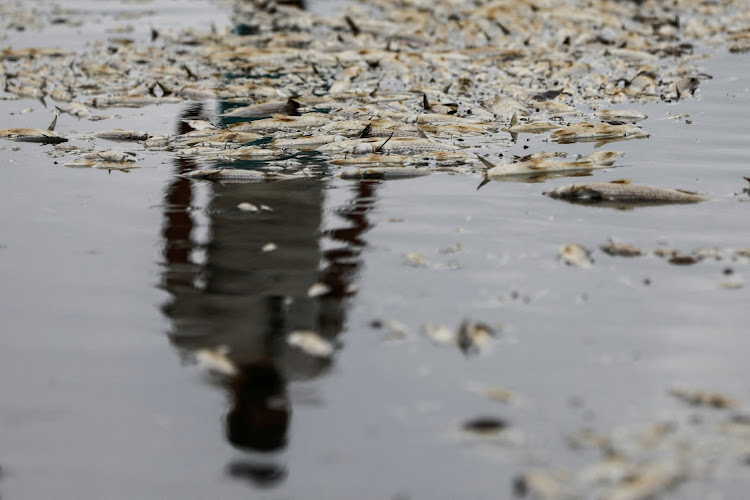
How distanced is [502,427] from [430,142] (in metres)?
3.04

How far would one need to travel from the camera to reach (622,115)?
18.8 feet

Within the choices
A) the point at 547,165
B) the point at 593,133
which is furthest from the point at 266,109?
the point at 547,165

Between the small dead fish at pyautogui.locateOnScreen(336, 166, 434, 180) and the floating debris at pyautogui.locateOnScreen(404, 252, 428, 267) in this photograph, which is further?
the small dead fish at pyautogui.locateOnScreen(336, 166, 434, 180)

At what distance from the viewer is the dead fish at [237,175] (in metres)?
4.32

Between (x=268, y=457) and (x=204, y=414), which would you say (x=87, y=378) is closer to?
(x=204, y=414)

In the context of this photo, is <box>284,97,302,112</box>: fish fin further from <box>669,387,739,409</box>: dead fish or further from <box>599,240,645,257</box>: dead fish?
<box>669,387,739,409</box>: dead fish

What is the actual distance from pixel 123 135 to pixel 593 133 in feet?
9.21

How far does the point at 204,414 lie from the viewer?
214 cm

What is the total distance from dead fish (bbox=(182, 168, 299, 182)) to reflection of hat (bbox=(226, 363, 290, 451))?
81.2 inches

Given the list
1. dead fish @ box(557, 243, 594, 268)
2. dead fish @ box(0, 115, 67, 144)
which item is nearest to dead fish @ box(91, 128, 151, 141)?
dead fish @ box(0, 115, 67, 144)

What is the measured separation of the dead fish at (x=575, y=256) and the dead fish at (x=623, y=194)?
70 cm

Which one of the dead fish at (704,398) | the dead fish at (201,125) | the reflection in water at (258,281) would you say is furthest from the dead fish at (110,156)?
the dead fish at (704,398)

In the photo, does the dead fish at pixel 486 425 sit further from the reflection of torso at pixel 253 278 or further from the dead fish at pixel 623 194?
the dead fish at pixel 623 194

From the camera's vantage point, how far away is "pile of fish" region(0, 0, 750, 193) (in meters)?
4.91
